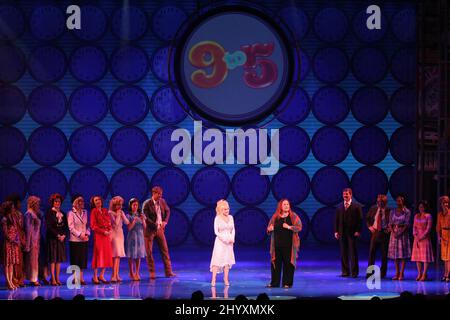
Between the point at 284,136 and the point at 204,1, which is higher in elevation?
the point at 204,1

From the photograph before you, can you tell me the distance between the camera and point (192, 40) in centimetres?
1686

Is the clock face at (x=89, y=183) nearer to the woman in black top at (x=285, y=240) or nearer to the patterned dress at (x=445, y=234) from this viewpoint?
the woman in black top at (x=285, y=240)

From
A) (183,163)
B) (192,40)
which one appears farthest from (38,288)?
(192,40)

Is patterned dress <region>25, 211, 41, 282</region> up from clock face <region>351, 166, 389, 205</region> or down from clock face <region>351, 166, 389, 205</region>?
down

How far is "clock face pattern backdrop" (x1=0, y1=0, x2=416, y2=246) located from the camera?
1698cm

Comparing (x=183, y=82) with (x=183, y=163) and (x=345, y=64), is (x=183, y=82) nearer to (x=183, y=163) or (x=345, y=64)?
(x=183, y=163)

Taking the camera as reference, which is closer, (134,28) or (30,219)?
(30,219)

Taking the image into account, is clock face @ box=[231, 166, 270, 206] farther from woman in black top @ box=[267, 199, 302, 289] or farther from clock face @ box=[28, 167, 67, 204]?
woman in black top @ box=[267, 199, 302, 289]

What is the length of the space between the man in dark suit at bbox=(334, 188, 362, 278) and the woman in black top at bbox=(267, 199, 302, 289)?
175cm

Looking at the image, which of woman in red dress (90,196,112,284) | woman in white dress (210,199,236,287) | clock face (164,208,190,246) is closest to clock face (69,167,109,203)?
clock face (164,208,190,246)

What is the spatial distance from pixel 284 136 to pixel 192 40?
2941mm
